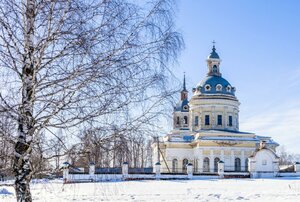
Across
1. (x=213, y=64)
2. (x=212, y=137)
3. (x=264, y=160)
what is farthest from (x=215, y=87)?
(x=264, y=160)

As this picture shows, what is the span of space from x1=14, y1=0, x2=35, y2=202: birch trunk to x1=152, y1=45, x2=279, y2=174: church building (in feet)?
110

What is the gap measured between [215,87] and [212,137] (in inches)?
251

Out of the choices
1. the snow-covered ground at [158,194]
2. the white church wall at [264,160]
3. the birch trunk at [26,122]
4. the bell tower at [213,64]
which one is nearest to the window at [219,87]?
the bell tower at [213,64]

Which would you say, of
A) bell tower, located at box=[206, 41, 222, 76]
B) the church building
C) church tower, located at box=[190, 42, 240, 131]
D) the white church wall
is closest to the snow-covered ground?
the white church wall

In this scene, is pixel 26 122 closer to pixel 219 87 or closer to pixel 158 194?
pixel 158 194

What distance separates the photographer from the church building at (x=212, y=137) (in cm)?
4078

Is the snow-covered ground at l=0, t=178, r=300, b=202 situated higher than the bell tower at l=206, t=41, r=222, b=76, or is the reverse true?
the bell tower at l=206, t=41, r=222, b=76

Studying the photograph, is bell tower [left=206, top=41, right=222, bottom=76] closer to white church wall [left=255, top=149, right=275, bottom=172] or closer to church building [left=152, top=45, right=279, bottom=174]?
church building [left=152, top=45, right=279, bottom=174]

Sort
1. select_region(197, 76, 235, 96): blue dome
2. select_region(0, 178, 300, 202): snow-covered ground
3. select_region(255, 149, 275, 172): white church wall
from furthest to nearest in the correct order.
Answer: select_region(197, 76, 235, 96): blue dome
select_region(255, 149, 275, 172): white church wall
select_region(0, 178, 300, 202): snow-covered ground

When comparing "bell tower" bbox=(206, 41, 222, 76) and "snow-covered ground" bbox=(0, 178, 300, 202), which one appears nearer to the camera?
"snow-covered ground" bbox=(0, 178, 300, 202)

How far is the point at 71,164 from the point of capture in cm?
541

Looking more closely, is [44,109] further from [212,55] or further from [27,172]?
[212,55]

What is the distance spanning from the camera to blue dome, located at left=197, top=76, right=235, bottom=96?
44594 millimetres

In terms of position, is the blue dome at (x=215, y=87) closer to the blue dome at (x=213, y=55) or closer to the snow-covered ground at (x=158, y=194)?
the blue dome at (x=213, y=55)
